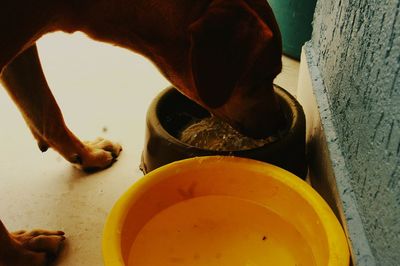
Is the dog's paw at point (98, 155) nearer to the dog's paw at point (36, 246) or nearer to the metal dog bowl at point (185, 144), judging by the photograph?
the metal dog bowl at point (185, 144)

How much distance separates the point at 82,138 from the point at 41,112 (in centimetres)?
34

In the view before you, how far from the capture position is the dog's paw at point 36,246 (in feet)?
3.85

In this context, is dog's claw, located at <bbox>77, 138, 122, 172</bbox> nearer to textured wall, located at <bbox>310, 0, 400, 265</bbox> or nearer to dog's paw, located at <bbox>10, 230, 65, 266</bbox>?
dog's paw, located at <bbox>10, 230, 65, 266</bbox>

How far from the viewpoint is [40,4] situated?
103cm

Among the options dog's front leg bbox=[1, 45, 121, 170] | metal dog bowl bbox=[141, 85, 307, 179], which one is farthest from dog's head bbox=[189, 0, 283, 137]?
dog's front leg bbox=[1, 45, 121, 170]

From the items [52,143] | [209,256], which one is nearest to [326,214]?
[209,256]

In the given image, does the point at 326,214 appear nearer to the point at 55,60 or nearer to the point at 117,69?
the point at 117,69

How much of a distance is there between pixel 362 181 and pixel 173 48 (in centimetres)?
55

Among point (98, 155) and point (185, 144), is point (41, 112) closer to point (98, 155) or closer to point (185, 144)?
point (98, 155)

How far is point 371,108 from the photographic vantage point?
94 cm

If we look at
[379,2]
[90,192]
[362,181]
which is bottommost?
[90,192]

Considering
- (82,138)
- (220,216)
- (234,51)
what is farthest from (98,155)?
(234,51)

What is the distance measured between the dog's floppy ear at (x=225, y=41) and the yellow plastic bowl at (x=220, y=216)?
0.75ft

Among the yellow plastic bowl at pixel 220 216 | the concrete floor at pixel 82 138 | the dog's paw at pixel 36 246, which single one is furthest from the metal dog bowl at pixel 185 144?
the dog's paw at pixel 36 246
